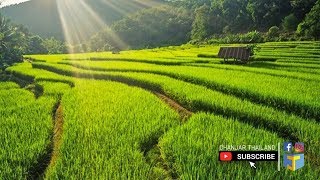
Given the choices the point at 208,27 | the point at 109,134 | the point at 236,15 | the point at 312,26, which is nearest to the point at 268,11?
the point at 236,15

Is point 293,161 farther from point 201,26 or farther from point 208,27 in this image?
point 208,27

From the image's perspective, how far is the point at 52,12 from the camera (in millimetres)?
136875

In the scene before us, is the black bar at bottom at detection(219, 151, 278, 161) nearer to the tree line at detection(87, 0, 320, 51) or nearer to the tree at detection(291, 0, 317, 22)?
the tree line at detection(87, 0, 320, 51)

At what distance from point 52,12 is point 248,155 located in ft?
472

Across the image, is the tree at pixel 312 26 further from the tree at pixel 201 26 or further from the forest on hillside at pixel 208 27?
the tree at pixel 201 26

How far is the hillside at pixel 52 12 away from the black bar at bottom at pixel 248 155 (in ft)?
416

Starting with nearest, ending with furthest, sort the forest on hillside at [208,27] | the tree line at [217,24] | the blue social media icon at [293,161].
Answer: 1. the blue social media icon at [293,161]
2. the forest on hillside at [208,27]
3. the tree line at [217,24]

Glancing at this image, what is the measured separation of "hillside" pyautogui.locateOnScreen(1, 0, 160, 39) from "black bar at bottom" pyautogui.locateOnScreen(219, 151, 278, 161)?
127 metres

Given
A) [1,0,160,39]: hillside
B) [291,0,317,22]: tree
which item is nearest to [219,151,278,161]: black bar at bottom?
[291,0,317,22]: tree

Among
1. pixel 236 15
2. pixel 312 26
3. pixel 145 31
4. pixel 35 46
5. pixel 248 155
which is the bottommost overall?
pixel 35 46

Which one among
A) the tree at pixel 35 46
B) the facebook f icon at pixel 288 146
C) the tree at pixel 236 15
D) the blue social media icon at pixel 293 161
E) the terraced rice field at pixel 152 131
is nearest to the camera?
the facebook f icon at pixel 288 146

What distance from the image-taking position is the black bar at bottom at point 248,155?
4.35 meters

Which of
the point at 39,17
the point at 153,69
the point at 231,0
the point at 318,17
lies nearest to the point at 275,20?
the point at 231,0

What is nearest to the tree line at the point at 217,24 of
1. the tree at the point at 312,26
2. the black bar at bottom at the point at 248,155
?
the tree at the point at 312,26
